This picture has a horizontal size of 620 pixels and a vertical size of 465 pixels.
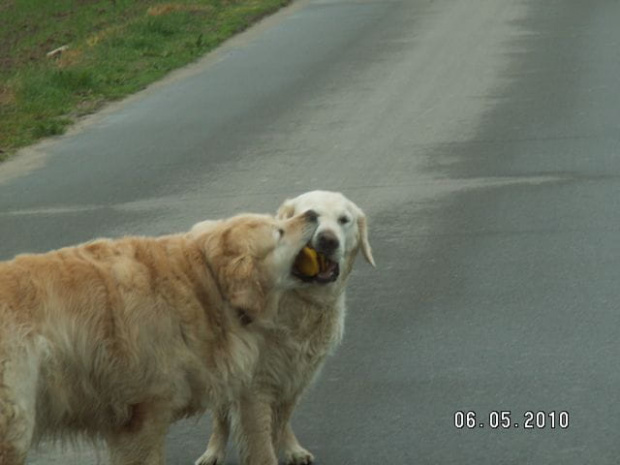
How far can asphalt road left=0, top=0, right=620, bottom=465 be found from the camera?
7.68 meters

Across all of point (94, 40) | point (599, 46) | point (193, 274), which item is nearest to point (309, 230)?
point (193, 274)

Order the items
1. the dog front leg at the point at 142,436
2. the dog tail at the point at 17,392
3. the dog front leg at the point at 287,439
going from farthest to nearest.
Result: the dog front leg at the point at 287,439 → the dog front leg at the point at 142,436 → the dog tail at the point at 17,392

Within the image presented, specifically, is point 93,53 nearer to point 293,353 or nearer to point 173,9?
point 173,9

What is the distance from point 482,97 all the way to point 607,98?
1411mm

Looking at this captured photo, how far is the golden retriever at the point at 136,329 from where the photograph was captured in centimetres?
605

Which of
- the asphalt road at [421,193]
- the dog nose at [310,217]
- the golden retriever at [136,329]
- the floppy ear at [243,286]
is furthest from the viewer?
the asphalt road at [421,193]

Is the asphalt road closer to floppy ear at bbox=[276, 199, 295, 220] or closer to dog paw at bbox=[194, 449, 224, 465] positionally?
dog paw at bbox=[194, 449, 224, 465]

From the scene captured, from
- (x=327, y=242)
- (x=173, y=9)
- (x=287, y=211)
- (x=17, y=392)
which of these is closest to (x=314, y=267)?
(x=327, y=242)

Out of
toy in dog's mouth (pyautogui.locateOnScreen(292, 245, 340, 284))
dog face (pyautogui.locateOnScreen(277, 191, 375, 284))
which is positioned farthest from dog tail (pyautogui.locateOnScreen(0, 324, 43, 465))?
dog face (pyautogui.locateOnScreen(277, 191, 375, 284))

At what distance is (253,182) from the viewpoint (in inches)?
514

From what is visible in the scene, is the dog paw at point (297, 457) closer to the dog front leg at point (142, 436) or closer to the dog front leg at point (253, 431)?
the dog front leg at point (253, 431)

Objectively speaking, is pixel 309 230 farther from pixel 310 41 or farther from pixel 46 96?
pixel 310 41
